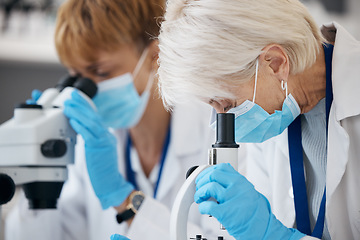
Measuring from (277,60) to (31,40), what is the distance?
6.99ft

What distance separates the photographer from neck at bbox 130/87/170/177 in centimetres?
220

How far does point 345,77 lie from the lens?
1.25 metres

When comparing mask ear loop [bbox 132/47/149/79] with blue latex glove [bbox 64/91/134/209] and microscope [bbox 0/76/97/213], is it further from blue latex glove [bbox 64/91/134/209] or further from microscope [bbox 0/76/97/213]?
microscope [bbox 0/76/97/213]

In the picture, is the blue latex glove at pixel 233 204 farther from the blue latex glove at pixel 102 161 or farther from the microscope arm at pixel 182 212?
the blue latex glove at pixel 102 161

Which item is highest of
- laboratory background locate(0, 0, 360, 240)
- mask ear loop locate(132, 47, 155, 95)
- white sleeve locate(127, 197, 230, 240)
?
laboratory background locate(0, 0, 360, 240)

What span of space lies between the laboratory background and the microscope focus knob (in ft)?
4.61

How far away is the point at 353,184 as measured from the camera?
1233mm

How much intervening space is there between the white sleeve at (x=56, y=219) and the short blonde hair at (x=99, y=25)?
0.67m

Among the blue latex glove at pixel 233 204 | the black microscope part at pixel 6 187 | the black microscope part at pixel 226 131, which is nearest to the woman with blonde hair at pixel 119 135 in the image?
the black microscope part at pixel 6 187

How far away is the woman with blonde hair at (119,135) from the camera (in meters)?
1.71

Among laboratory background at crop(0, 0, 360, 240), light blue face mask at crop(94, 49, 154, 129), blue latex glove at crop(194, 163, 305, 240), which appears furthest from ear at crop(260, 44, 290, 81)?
laboratory background at crop(0, 0, 360, 240)

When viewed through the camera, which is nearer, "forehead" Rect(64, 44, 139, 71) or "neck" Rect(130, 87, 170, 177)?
"forehead" Rect(64, 44, 139, 71)

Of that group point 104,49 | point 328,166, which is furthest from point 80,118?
point 328,166

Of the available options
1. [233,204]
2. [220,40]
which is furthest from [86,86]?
[233,204]
